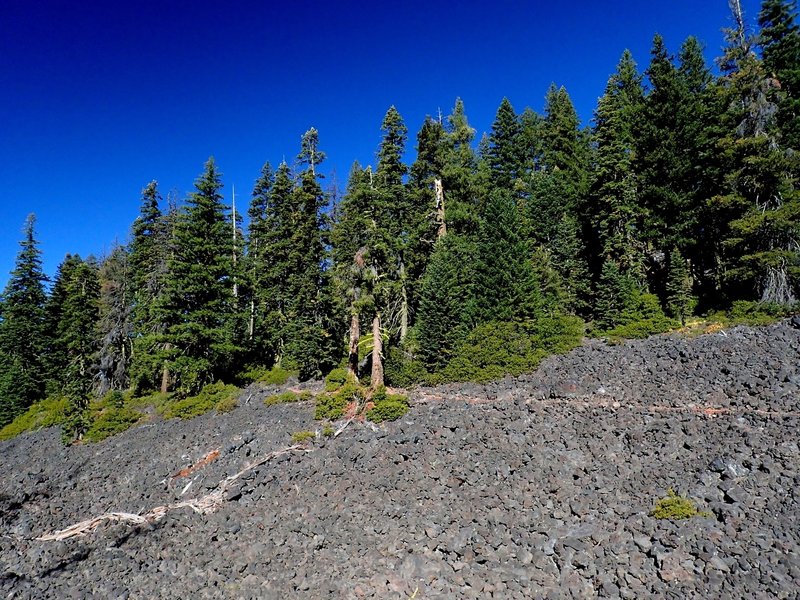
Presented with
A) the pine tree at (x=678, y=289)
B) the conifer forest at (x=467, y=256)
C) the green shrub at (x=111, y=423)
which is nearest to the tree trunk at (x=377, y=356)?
the conifer forest at (x=467, y=256)

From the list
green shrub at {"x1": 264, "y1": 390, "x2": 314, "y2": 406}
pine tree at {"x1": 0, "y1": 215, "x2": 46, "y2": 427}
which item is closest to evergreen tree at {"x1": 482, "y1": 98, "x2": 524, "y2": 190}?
green shrub at {"x1": 264, "y1": 390, "x2": 314, "y2": 406}

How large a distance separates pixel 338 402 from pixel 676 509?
13035 millimetres

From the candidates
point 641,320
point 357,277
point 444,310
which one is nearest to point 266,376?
point 357,277

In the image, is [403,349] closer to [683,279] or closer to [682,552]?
[683,279]

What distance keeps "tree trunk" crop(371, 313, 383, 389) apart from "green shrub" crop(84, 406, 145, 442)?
45.8ft

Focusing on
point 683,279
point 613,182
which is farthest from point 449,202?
point 683,279

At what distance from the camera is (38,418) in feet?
105

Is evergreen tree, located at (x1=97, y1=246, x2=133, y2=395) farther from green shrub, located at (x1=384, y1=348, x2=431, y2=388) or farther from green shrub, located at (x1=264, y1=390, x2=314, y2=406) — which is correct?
green shrub, located at (x1=384, y1=348, x2=431, y2=388)

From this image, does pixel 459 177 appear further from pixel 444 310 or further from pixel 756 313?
pixel 756 313

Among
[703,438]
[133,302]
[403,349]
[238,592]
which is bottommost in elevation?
[238,592]

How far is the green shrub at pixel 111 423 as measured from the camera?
899 inches

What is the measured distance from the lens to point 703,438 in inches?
473

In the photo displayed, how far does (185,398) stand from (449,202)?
2141 centimetres

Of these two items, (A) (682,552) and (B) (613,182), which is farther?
(B) (613,182)
